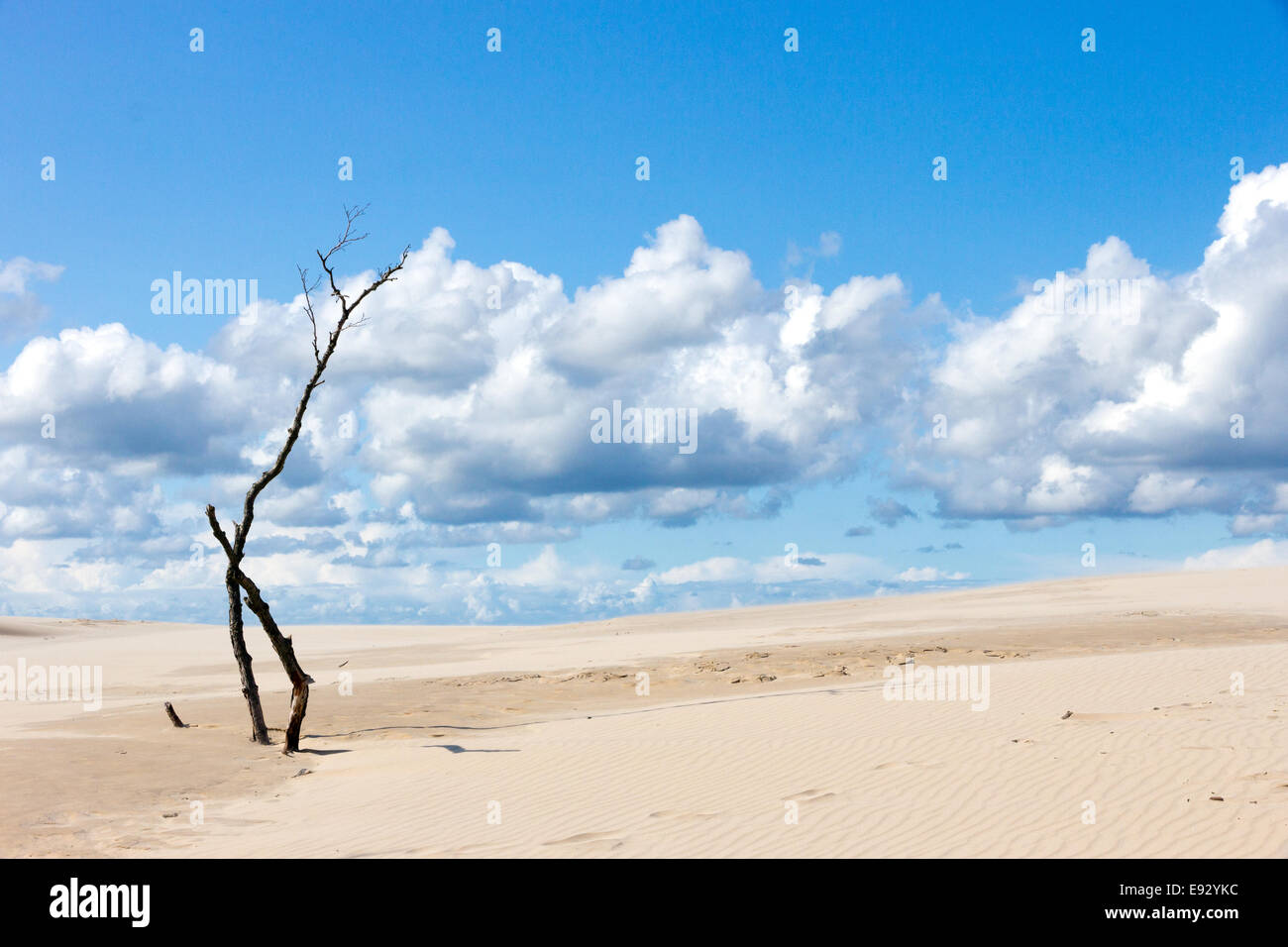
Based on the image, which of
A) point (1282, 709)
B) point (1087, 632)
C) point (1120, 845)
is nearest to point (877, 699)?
point (1282, 709)

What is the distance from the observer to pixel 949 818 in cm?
887

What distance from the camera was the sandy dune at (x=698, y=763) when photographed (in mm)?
8602

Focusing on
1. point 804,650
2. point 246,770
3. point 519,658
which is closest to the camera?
point 246,770

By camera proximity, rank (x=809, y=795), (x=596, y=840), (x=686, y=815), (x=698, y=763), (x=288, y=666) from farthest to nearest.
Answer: (x=288, y=666), (x=698, y=763), (x=809, y=795), (x=686, y=815), (x=596, y=840)

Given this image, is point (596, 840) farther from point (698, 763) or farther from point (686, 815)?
point (698, 763)

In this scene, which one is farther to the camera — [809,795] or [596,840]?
[809,795]

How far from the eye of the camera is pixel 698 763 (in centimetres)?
1216

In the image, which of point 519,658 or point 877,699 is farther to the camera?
point 519,658

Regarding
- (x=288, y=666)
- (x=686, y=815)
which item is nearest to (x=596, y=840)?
(x=686, y=815)

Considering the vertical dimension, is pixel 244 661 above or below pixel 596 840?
above

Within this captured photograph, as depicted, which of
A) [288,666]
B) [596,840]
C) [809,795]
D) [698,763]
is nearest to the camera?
Result: [596,840]

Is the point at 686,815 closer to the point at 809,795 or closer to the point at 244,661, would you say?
the point at 809,795
